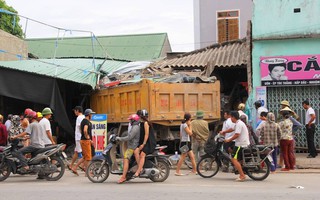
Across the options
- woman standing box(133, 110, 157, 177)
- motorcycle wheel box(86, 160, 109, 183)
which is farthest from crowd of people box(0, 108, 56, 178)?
woman standing box(133, 110, 157, 177)

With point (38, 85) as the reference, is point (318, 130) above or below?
below

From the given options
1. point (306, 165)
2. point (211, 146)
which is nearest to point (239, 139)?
point (211, 146)

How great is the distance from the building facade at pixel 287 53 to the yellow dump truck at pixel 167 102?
4.68 ft

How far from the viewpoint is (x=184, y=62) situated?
19.1 m

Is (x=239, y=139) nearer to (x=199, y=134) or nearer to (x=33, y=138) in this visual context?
(x=199, y=134)

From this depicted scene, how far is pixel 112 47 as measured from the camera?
112ft

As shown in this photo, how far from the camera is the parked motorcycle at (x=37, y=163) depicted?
11875 mm

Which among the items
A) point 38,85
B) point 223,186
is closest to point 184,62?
point 38,85

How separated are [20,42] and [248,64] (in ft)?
36.7

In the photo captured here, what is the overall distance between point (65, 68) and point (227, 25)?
10997mm

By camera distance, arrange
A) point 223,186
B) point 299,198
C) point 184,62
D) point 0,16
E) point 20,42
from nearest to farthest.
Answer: point 299,198 < point 223,186 < point 184,62 < point 20,42 < point 0,16

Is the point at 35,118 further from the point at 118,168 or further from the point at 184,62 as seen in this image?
the point at 184,62

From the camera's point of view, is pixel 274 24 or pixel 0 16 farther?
pixel 0 16

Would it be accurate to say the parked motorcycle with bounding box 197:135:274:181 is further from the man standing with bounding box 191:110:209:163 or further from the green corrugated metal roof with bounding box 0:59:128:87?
the green corrugated metal roof with bounding box 0:59:128:87
